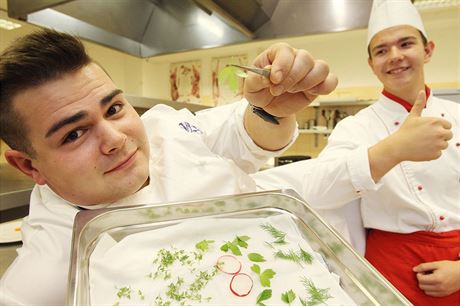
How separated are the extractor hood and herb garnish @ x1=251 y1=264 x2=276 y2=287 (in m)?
1.54

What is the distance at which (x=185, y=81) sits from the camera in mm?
4473

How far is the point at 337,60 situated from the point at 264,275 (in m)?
3.45

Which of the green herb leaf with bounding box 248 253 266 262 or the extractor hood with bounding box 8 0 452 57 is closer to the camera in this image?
the green herb leaf with bounding box 248 253 266 262

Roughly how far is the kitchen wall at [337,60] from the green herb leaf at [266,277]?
276 cm

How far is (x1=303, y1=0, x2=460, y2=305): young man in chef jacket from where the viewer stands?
906 millimetres

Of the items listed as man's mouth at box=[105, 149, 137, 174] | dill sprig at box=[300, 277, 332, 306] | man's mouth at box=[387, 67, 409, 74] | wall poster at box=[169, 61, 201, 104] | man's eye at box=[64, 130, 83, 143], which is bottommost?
wall poster at box=[169, 61, 201, 104]

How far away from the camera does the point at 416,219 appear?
3.51ft

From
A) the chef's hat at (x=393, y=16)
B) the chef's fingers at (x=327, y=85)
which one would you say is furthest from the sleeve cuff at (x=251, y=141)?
the chef's hat at (x=393, y=16)

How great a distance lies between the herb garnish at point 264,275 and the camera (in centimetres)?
48

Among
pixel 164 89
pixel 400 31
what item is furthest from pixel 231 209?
pixel 164 89

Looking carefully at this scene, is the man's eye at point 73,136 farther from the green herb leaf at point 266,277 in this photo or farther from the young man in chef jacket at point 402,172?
the young man in chef jacket at point 402,172

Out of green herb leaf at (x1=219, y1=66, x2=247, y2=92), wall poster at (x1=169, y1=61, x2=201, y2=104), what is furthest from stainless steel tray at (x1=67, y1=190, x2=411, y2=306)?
wall poster at (x1=169, y1=61, x2=201, y2=104)

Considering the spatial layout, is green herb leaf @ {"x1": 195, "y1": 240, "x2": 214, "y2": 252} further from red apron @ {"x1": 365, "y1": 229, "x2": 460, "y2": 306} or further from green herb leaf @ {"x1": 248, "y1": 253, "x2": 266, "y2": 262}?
red apron @ {"x1": 365, "y1": 229, "x2": 460, "y2": 306}

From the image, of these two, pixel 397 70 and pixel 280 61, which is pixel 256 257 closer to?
pixel 280 61
